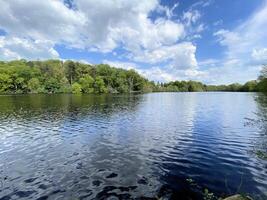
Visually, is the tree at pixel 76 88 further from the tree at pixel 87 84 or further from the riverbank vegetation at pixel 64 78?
the tree at pixel 87 84

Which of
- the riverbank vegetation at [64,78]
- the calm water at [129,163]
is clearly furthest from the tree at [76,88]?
the calm water at [129,163]

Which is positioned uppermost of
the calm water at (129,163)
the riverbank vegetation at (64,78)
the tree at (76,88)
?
the riverbank vegetation at (64,78)

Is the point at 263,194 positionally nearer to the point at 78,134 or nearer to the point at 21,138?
the point at 78,134

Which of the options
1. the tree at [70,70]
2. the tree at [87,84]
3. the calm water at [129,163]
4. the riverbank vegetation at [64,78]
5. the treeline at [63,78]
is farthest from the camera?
the tree at [70,70]

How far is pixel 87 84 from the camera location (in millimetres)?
152375

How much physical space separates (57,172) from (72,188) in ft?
8.57

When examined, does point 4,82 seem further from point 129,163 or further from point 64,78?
point 129,163

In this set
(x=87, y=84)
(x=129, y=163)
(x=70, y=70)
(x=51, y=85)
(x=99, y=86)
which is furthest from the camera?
(x=70, y=70)

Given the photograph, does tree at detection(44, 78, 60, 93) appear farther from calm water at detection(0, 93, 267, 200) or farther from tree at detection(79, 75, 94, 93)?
calm water at detection(0, 93, 267, 200)

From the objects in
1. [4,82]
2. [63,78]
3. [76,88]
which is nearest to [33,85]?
[4,82]

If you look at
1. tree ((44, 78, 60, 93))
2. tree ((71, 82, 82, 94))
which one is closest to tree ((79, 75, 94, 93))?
tree ((71, 82, 82, 94))

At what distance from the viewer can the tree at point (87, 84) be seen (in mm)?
151750

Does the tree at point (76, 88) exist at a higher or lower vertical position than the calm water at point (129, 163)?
higher

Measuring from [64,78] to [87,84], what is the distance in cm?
1760
